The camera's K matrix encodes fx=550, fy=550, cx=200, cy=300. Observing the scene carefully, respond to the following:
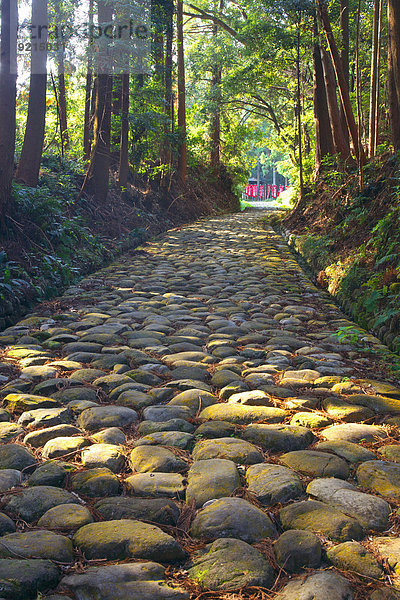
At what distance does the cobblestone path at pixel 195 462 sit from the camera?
185 centimetres

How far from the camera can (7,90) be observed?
7117 millimetres

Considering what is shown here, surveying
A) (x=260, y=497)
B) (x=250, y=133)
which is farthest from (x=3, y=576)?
(x=250, y=133)

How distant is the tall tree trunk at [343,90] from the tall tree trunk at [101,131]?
4.59 metres

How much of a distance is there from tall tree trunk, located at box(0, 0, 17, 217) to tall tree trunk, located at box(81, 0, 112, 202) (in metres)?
4.31

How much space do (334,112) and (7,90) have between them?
740 cm

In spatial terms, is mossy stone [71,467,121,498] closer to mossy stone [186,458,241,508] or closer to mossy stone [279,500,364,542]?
mossy stone [186,458,241,508]

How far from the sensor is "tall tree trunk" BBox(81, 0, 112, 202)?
38.0 ft

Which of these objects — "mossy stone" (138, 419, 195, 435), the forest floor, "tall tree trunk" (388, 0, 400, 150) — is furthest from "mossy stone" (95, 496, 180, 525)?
"tall tree trunk" (388, 0, 400, 150)

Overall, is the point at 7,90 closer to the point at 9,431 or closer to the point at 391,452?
the point at 9,431

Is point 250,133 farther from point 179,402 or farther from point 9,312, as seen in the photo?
point 179,402

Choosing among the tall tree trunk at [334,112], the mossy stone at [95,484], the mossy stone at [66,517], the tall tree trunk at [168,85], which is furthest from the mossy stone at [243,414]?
the tall tree trunk at [168,85]

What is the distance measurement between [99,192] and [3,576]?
10.7 metres

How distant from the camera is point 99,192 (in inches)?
466

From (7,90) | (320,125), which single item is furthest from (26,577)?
(320,125)
